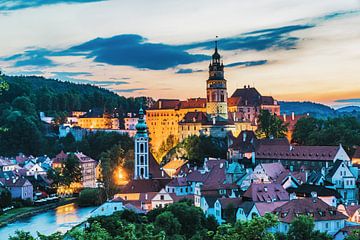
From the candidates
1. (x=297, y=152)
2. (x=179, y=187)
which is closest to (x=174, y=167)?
(x=179, y=187)

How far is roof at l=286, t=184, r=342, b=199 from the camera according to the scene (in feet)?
102

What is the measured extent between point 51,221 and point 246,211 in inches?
562

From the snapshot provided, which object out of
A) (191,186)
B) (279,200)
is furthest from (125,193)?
(279,200)

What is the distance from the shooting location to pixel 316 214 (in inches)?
972

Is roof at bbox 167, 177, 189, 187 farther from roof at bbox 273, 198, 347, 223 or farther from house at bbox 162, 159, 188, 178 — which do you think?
roof at bbox 273, 198, 347, 223

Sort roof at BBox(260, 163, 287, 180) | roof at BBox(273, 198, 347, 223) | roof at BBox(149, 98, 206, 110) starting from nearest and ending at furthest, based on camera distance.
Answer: roof at BBox(273, 198, 347, 223) → roof at BBox(260, 163, 287, 180) → roof at BBox(149, 98, 206, 110)

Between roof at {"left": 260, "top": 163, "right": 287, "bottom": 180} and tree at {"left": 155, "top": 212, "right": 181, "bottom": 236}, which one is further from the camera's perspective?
roof at {"left": 260, "top": 163, "right": 287, "bottom": 180}

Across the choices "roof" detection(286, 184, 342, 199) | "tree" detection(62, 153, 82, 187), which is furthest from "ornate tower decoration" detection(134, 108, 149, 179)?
"roof" detection(286, 184, 342, 199)

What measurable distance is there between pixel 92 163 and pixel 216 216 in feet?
103

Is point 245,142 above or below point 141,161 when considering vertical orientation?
above

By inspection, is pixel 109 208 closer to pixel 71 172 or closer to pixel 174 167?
pixel 174 167

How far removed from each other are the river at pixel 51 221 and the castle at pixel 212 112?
16652 millimetres

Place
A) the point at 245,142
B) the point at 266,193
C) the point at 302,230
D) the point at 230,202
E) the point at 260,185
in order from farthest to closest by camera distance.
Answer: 1. the point at 245,142
2. the point at 260,185
3. the point at 266,193
4. the point at 230,202
5. the point at 302,230

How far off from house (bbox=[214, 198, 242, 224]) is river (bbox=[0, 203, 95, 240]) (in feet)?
25.4
